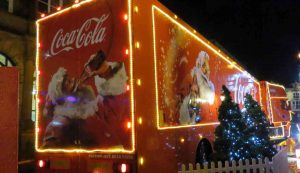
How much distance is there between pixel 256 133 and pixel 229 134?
1104mm

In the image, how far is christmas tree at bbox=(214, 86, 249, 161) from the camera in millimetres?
7711

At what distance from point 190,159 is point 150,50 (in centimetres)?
256

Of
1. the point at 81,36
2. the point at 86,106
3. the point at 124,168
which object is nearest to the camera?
the point at 124,168

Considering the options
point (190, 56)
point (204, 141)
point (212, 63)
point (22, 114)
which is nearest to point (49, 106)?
point (190, 56)

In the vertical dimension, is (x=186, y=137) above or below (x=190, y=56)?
below

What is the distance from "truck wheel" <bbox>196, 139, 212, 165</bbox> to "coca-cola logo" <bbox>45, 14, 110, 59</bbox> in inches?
136

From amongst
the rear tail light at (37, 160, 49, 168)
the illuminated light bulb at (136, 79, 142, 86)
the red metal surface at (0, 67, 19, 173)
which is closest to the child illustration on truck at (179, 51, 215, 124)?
the illuminated light bulb at (136, 79, 142, 86)

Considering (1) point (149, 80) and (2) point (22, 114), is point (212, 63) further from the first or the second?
(2) point (22, 114)

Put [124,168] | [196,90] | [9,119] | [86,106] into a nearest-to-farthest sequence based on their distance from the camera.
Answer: [9,119] → [124,168] → [86,106] → [196,90]

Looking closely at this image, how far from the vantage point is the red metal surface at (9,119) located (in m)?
2.03

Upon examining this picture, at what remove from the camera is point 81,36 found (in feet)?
19.9

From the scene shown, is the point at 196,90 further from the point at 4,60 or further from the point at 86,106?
the point at 4,60

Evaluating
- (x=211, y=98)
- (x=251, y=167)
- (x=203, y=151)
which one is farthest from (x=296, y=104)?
(x=251, y=167)

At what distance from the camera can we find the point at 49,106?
249 inches
